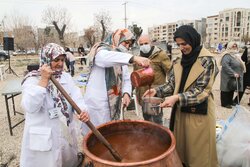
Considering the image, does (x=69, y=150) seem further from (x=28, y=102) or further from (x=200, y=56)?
(x=200, y=56)

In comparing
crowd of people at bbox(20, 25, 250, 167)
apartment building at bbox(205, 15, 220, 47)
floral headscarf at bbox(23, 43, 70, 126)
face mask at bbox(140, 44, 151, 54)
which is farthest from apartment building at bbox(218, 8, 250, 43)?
floral headscarf at bbox(23, 43, 70, 126)

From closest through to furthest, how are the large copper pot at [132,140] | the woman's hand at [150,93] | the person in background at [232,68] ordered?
the large copper pot at [132,140] → the woman's hand at [150,93] → the person in background at [232,68]

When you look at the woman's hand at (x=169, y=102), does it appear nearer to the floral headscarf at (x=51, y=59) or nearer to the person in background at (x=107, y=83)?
the person in background at (x=107, y=83)

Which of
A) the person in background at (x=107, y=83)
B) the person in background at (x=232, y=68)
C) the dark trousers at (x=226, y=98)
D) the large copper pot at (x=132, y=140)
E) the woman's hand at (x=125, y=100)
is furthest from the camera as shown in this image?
the dark trousers at (x=226, y=98)

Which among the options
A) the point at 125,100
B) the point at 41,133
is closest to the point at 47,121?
the point at 41,133

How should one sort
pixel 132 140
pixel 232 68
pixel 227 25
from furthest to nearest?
pixel 227 25 < pixel 232 68 < pixel 132 140

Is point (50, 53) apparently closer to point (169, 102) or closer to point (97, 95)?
point (97, 95)

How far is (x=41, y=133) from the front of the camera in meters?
1.82

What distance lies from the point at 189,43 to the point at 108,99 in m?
1.01

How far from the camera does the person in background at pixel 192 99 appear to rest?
1.73 metres

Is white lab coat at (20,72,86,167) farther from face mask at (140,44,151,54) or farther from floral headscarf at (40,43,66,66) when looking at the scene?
face mask at (140,44,151,54)

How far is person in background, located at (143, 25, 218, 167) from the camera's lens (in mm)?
1730

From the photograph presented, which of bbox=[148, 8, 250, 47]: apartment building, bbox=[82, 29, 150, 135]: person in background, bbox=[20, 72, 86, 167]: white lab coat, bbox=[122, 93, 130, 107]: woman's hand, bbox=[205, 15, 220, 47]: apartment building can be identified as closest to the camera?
bbox=[20, 72, 86, 167]: white lab coat

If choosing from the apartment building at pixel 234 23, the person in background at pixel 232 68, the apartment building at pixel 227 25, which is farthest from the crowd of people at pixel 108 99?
the apartment building at pixel 234 23
